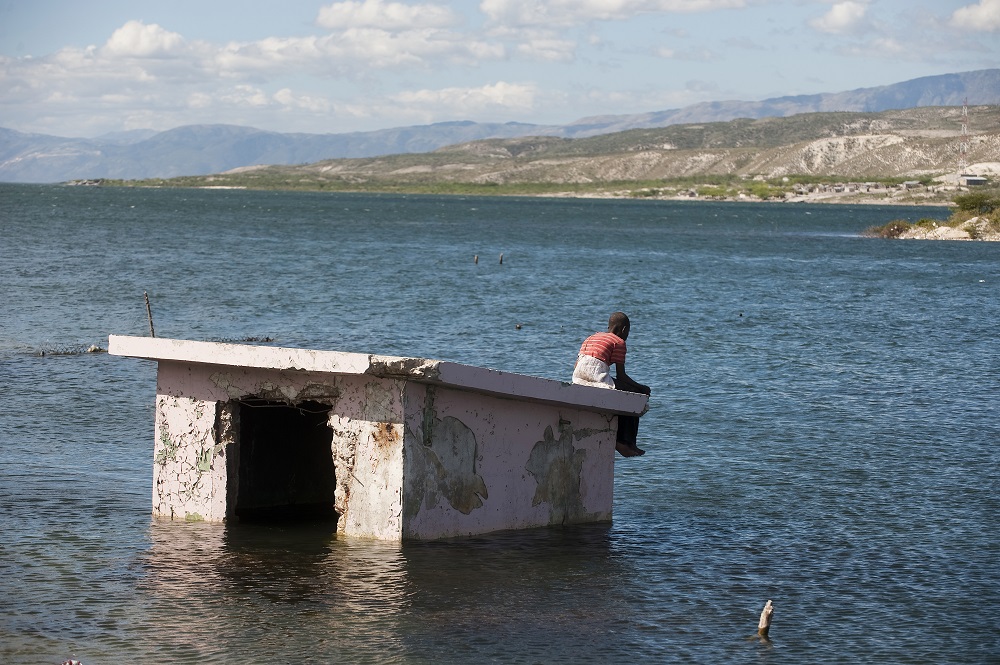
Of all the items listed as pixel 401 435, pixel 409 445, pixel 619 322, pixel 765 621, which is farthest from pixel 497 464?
pixel 765 621

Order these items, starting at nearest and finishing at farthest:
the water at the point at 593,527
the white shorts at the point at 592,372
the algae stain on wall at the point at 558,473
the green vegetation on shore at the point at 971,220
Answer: the water at the point at 593,527
the algae stain on wall at the point at 558,473
the white shorts at the point at 592,372
the green vegetation on shore at the point at 971,220

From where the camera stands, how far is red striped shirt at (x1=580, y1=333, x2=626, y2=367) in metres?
12.7

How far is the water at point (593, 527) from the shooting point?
30.6ft

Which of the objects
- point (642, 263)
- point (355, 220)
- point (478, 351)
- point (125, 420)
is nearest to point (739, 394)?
point (478, 351)

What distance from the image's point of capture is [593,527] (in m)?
12.7

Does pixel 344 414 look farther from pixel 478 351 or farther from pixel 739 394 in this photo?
pixel 478 351

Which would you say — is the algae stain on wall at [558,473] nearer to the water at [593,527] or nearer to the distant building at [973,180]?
the water at [593,527]

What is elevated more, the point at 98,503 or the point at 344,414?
A: the point at 344,414

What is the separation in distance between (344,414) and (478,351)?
57.2ft

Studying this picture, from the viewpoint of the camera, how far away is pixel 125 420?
18.2 m

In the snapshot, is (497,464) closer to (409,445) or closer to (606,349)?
(409,445)

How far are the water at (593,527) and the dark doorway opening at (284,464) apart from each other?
616mm

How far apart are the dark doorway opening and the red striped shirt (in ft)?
8.48

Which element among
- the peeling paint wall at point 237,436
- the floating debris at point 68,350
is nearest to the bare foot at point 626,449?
the peeling paint wall at point 237,436
